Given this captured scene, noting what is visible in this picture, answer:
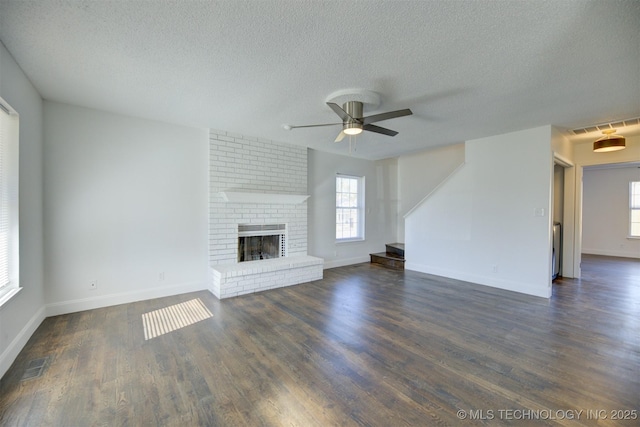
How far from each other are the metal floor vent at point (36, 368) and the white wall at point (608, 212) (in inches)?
443

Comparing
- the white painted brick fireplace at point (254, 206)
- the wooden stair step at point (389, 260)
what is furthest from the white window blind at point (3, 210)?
the wooden stair step at point (389, 260)

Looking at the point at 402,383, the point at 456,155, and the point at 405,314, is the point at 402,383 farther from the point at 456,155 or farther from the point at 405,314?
the point at 456,155

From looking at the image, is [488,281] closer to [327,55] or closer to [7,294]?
[327,55]

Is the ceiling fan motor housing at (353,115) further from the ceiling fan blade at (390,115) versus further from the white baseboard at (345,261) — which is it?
the white baseboard at (345,261)

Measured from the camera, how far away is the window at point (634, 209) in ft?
22.3

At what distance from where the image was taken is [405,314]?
3.20 meters

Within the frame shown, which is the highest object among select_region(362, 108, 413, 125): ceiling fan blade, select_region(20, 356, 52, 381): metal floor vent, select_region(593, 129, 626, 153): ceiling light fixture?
select_region(593, 129, 626, 153): ceiling light fixture

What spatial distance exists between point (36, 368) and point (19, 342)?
0.47 metres

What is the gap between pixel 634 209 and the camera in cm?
683

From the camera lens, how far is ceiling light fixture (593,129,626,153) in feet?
13.0

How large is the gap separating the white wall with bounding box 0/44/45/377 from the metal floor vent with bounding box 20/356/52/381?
14cm

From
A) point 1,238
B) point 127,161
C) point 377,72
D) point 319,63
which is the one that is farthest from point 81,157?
point 377,72

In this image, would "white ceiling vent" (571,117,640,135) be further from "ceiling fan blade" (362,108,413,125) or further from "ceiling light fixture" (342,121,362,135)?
"ceiling light fixture" (342,121,362,135)

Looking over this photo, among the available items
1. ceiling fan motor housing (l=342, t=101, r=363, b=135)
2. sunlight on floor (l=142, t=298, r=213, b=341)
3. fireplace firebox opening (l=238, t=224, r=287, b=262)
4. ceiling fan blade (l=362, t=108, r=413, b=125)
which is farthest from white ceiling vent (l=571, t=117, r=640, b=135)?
sunlight on floor (l=142, t=298, r=213, b=341)
